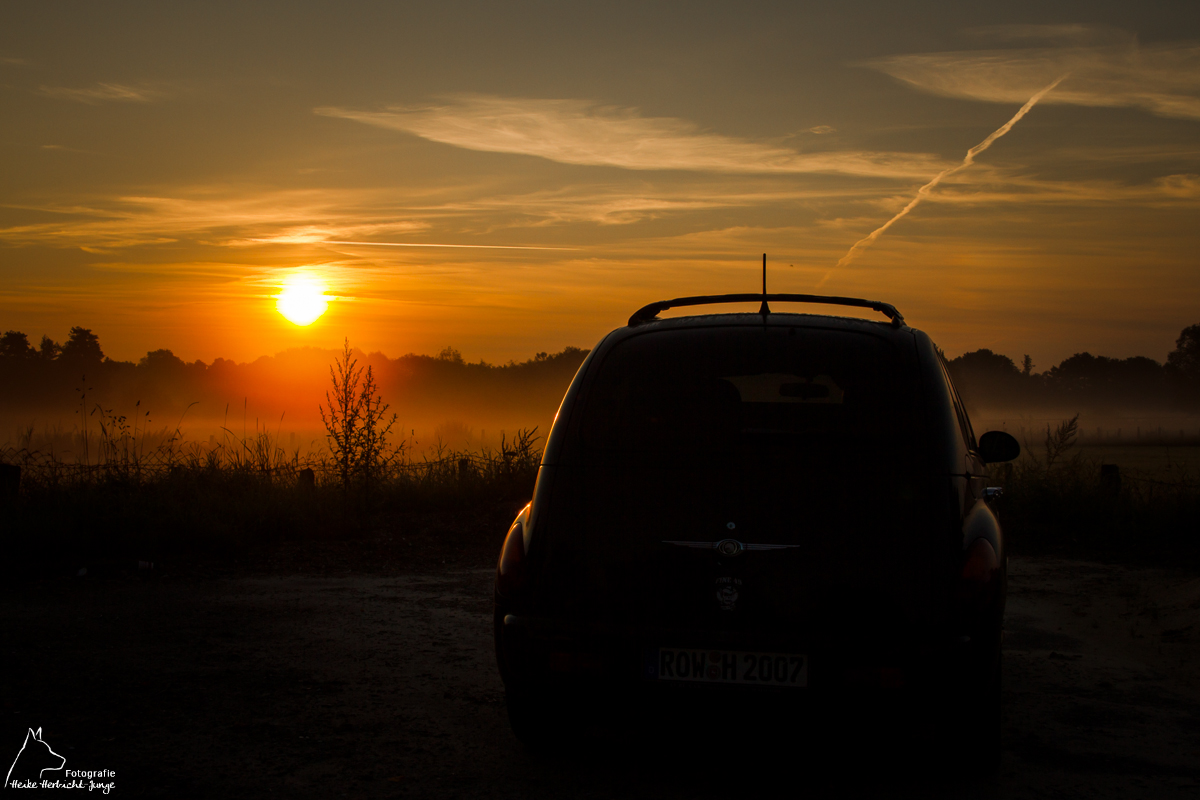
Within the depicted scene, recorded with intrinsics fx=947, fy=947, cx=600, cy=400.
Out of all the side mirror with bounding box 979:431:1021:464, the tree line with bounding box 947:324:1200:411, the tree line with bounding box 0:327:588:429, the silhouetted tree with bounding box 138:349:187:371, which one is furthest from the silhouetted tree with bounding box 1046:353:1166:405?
the side mirror with bounding box 979:431:1021:464

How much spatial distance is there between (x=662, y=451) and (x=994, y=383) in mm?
110417

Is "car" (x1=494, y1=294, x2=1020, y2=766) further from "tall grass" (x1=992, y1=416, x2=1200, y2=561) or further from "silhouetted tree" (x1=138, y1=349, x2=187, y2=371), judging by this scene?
"silhouetted tree" (x1=138, y1=349, x2=187, y2=371)

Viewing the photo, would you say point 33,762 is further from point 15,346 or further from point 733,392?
point 15,346

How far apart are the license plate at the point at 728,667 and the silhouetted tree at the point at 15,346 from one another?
8265 centimetres

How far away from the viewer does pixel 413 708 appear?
475cm

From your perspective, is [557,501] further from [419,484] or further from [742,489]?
[419,484]

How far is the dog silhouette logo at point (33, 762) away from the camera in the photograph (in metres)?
3.67

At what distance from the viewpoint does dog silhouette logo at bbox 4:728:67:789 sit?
3.67 metres

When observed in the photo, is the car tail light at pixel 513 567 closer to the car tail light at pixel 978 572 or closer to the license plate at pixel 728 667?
the license plate at pixel 728 667

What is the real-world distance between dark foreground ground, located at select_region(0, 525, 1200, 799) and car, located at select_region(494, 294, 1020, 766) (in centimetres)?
27

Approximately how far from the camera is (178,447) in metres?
12.9

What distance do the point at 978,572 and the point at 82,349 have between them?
80.8m

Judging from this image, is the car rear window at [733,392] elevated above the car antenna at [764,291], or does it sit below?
below

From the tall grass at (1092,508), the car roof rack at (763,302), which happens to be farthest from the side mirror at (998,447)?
the tall grass at (1092,508)
